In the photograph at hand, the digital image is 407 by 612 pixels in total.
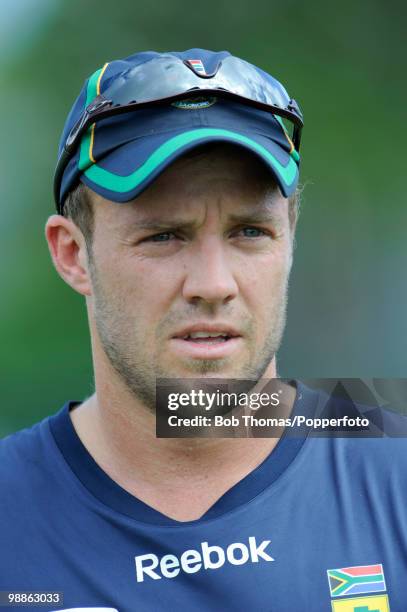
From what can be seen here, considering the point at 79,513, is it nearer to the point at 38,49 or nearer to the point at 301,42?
the point at 38,49

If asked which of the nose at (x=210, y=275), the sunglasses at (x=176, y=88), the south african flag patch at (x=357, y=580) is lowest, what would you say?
the south african flag patch at (x=357, y=580)

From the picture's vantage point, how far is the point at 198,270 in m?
1.84

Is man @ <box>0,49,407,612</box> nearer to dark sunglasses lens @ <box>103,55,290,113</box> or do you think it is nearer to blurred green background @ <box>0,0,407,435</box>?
dark sunglasses lens @ <box>103,55,290,113</box>

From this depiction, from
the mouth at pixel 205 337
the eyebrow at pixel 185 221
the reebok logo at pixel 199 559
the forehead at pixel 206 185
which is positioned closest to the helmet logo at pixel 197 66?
the forehead at pixel 206 185

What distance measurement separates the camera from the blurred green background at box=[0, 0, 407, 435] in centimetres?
712

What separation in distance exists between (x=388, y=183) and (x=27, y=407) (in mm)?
4190

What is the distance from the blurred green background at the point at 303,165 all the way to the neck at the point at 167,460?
401 cm

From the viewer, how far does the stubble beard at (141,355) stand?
1904 millimetres

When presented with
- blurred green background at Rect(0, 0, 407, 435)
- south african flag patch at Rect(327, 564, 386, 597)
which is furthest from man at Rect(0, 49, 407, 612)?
blurred green background at Rect(0, 0, 407, 435)

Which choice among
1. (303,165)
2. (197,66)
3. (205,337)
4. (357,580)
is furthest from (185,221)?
(303,165)

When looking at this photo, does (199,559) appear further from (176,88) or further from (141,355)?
(176,88)

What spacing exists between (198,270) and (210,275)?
31mm

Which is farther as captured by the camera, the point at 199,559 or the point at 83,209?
the point at 83,209
